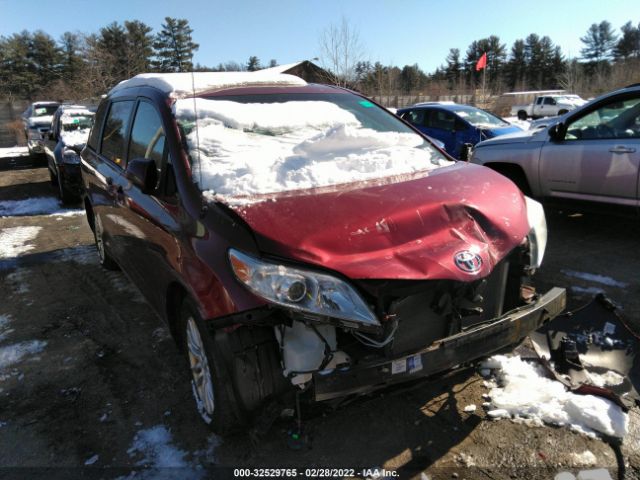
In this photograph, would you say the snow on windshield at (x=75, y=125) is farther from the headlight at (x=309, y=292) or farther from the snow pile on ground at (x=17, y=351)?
the headlight at (x=309, y=292)

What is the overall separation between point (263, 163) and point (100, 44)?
21.0 metres

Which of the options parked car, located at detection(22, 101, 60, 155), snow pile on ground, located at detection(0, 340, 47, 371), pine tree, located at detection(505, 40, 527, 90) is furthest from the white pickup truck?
pine tree, located at detection(505, 40, 527, 90)

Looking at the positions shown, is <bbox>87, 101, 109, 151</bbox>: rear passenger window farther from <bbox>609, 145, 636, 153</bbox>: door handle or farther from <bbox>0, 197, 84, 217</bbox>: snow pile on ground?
<bbox>609, 145, 636, 153</bbox>: door handle

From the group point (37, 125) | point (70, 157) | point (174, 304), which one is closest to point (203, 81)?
point (174, 304)

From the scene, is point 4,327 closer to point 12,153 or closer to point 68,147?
point 68,147

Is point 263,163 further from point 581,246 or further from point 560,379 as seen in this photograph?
point 581,246

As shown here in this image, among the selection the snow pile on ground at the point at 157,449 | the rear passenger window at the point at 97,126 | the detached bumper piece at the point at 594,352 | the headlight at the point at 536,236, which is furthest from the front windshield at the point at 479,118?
the snow pile on ground at the point at 157,449

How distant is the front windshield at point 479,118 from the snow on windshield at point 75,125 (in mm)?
8242

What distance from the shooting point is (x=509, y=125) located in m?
11.8

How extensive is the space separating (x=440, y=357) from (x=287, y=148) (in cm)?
167

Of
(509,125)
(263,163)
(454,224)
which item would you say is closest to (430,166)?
(454,224)

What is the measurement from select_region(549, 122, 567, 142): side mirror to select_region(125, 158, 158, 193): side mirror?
15.8 feet

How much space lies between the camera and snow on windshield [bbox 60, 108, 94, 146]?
9602 mm

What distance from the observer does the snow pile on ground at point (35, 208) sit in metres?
8.63
